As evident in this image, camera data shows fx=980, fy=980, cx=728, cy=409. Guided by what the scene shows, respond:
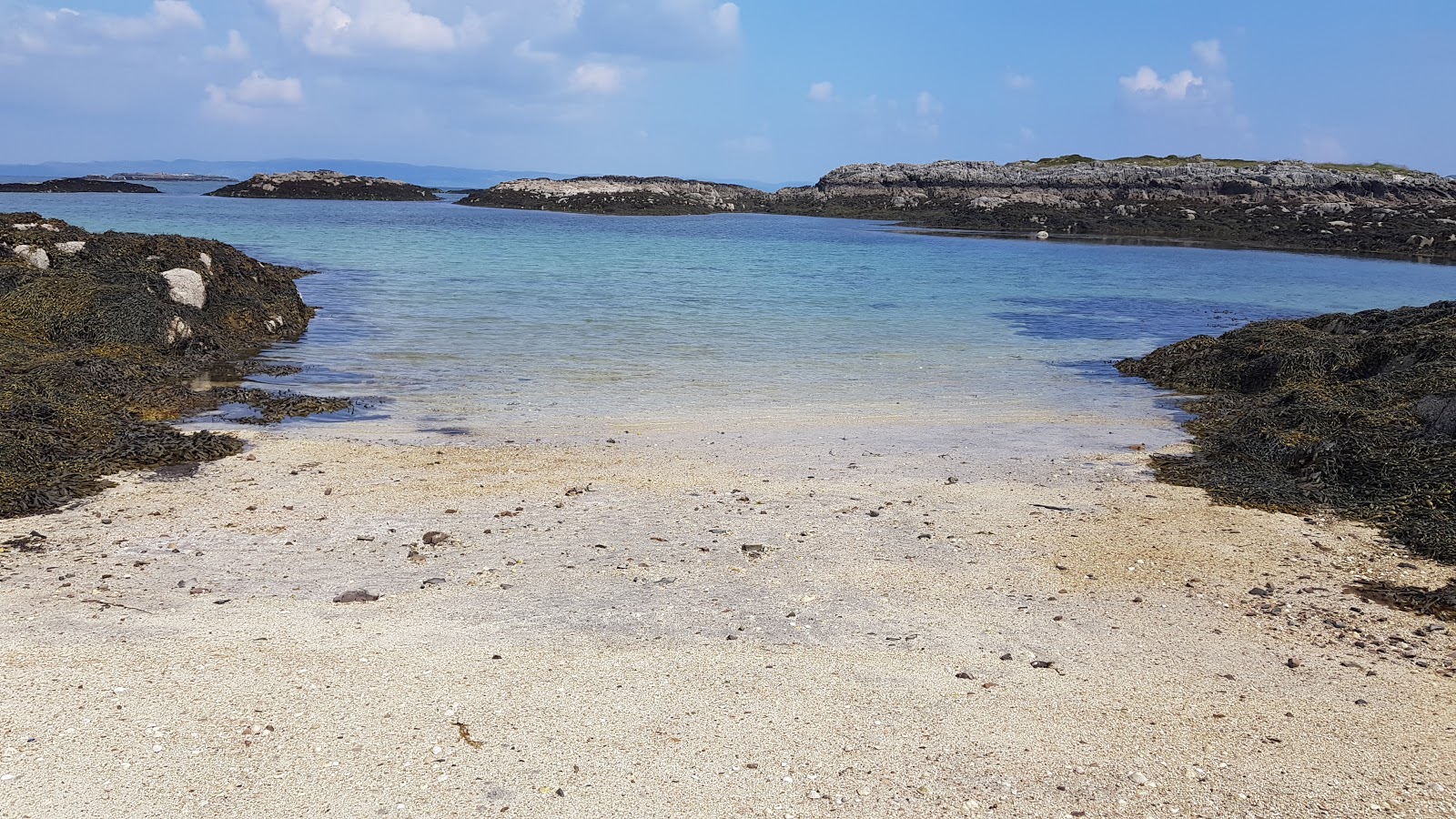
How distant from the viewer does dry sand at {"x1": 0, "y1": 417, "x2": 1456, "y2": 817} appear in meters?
3.97

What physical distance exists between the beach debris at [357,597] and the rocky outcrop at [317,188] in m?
79.4

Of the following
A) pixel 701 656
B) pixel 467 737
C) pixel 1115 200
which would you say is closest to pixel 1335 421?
pixel 701 656

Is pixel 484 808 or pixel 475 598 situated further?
pixel 475 598

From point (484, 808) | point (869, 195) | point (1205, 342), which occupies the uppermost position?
point (869, 195)

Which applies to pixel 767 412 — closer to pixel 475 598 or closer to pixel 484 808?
pixel 475 598

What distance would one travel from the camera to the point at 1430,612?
5789 mm

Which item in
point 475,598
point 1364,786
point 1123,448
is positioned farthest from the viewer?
point 1123,448

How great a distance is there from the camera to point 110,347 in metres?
12.6

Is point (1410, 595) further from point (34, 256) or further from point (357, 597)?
point (34, 256)

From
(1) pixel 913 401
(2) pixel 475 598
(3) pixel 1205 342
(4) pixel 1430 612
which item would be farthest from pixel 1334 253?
(2) pixel 475 598

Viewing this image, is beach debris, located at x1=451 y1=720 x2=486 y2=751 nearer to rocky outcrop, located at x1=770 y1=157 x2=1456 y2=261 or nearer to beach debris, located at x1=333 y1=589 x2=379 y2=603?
beach debris, located at x1=333 y1=589 x2=379 y2=603

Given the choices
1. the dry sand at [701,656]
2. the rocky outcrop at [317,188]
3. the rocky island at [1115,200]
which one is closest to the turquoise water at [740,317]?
the dry sand at [701,656]

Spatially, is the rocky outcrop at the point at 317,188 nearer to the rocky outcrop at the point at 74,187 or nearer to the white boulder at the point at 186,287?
the rocky outcrop at the point at 74,187

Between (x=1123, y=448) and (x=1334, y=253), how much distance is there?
146ft
